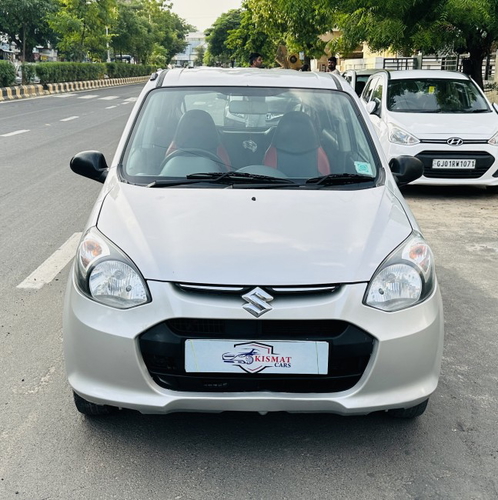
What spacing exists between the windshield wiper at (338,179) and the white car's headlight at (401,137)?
5.77m

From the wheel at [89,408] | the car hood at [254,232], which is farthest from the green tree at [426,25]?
the wheel at [89,408]

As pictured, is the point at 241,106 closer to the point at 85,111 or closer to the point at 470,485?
the point at 470,485

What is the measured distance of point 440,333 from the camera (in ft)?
9.82

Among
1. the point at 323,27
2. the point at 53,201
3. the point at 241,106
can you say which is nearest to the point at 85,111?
the point at 323,27

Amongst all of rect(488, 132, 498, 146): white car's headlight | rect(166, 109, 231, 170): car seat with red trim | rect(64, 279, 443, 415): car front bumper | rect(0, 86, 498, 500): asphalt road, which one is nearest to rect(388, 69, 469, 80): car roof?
rect(488, 132, 498, 146): white car's headlight

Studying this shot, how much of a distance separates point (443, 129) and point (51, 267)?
569 centimetres

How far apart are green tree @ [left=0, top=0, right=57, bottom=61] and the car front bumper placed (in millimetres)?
55598

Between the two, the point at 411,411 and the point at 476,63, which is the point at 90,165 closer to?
the point at 411,411

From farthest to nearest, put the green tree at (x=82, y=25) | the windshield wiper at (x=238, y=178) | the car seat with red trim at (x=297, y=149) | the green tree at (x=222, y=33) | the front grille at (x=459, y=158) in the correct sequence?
the green tree at (x=222, y=33)
the green tree at (x=82, y=25)
the front grille at (x=459, y=158)
the car seat with red trim at (x=297, y=149)
the windshield wiper at (x=238, y=178)

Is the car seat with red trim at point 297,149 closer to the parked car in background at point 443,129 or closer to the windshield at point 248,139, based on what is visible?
the windshield at point 248,139

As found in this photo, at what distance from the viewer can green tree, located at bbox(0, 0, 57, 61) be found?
5300 cm

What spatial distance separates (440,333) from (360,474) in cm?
67

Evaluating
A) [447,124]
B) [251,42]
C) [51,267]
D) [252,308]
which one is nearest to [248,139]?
[252,308]

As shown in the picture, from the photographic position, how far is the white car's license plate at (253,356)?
276 centimetres
